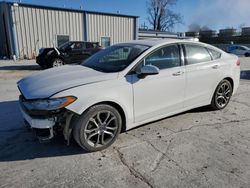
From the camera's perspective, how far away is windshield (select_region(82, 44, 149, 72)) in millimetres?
3528

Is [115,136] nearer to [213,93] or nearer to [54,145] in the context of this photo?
[54,145]

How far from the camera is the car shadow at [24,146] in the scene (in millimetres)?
3098

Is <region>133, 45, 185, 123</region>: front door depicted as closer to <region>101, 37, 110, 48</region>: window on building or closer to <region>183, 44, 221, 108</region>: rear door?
<region>183, 44, 221, 108</region>: rear door

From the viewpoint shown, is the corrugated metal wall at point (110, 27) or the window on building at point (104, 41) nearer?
the corrugated metal wall at point (110, 27)

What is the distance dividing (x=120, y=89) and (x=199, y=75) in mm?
1818

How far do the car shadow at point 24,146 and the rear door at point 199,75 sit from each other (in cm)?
229

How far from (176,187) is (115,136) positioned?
122 centimetres

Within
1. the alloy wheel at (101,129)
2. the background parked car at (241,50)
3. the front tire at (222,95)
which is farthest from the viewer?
the background parked car at (241,50)

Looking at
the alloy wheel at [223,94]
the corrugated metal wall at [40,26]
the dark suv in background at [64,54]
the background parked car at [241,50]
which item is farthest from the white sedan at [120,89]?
the background parked car at [241,50]

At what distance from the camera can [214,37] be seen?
1854 inches

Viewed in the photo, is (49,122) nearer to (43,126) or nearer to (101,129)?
(43,126)

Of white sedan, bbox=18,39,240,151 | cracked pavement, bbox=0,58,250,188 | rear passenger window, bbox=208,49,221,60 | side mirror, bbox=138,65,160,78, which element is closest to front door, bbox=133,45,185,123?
white sedan, bbox=18,39,240,151

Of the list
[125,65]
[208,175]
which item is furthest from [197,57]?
[208,175]

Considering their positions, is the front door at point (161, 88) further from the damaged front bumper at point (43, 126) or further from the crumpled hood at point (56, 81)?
the damaged front bumper at point (43, 126)
